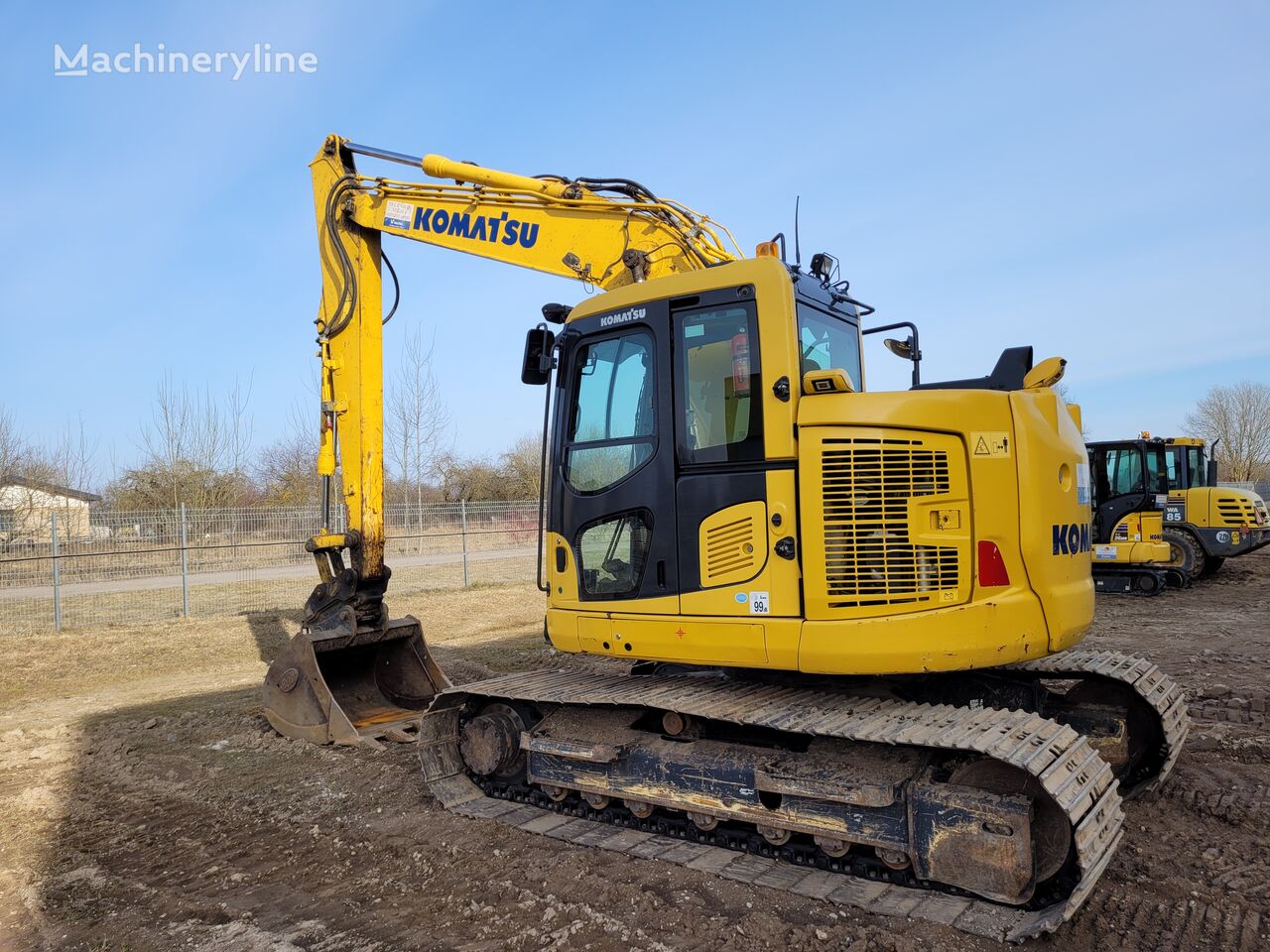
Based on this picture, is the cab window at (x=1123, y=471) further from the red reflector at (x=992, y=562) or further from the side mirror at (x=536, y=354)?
the side mirror at (x=536, y=354)

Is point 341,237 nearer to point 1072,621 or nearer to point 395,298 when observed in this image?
point 395,298

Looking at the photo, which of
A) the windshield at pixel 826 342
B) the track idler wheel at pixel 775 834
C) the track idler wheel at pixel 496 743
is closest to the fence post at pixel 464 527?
the track idler wheel at pixel 496 743

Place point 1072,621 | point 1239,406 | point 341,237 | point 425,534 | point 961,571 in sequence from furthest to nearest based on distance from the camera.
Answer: point 1239,406
point 425,534
point 341,237
point 1072,621
point 961,571

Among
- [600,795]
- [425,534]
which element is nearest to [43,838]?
[600,795]

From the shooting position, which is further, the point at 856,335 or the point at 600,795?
the point at 856,335

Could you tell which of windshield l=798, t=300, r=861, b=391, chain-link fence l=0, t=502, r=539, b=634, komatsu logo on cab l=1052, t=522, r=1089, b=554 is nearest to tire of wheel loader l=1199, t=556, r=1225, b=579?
komatsu logo on cab l=1052, t=522, r=1089, b=554

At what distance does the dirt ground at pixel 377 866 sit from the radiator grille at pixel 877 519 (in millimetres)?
1443

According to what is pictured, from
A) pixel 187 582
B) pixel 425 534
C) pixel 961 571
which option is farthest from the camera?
pixel 425 534

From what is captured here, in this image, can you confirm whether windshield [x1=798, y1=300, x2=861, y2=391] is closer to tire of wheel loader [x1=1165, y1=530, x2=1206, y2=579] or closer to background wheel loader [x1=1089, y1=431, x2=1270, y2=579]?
background wheel loader [x1=1089, y1=431, x2=1270, y2=579]

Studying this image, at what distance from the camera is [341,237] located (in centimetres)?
693

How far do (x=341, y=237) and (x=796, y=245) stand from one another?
3.84 metres

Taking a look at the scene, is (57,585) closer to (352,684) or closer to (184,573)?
(184,573)

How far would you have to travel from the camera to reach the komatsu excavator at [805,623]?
12.3 feet

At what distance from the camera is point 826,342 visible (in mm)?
4949
